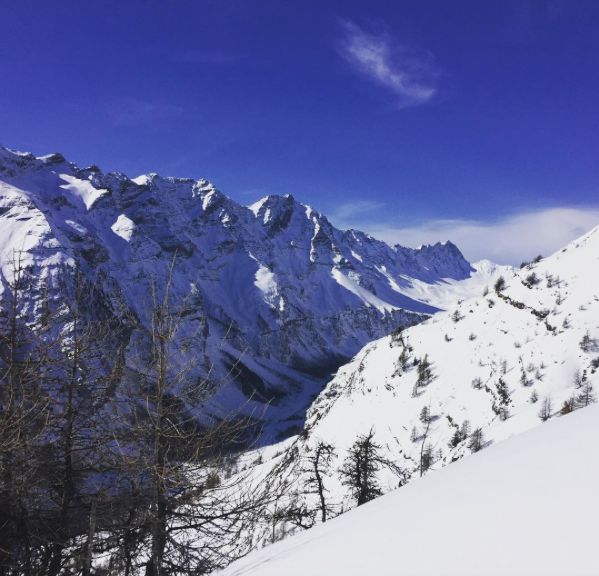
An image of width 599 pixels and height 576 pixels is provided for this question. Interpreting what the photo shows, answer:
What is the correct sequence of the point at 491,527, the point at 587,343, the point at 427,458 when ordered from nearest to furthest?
the point at 491,527 → the point at 427,458 → the point at 587,343

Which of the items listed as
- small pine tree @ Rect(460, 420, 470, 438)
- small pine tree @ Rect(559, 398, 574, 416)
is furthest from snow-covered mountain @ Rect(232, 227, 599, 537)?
small pine tree @ Rect(559, 398, 574, 416)

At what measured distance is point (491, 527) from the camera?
117 inches

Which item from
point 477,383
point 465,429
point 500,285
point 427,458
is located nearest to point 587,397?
point 465,429

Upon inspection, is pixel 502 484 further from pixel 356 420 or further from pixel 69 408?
pixel 356 420

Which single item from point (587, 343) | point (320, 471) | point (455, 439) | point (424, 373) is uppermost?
point (424, 373)

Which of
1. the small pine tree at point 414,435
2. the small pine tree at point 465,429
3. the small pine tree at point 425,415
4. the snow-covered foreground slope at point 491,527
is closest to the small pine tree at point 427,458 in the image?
the small pine tree at point 414,435

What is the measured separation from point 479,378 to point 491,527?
105ft

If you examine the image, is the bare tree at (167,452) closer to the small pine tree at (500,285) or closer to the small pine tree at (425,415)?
the small pine tree at (425,415)

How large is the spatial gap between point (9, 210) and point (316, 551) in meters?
208

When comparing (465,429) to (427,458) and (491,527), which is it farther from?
(491,527)

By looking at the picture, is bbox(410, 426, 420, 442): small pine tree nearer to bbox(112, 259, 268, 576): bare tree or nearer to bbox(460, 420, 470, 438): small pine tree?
bbox(460, 420, 470, 438): small pine tree

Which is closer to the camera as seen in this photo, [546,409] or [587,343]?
[546,409]

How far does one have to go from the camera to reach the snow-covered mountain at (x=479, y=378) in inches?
936

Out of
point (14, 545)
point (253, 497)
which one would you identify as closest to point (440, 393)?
point (253, 497)
